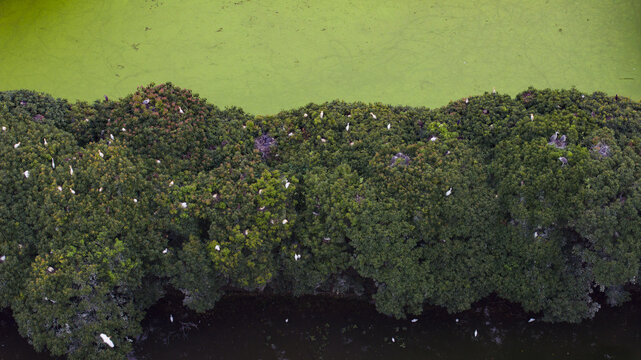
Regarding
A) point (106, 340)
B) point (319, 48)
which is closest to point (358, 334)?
point (106, 340)

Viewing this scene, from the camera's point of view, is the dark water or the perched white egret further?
the dark water

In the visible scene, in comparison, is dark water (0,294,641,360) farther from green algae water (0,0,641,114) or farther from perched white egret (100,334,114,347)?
green algae water (0,0,641,114)

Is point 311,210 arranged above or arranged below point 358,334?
above

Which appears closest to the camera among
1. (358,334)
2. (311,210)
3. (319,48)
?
(311,210)

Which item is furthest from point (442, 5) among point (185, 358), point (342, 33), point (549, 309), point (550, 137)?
point (185, 358)

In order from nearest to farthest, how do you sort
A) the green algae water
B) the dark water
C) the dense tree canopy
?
the dense tree canopy → the dark water → the green algae water

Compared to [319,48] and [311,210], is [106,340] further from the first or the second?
[319,48]

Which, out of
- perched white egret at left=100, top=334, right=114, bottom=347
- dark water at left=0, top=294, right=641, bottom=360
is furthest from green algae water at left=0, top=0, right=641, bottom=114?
perched white egret at left=100, top=334, right=114, bottom=347
